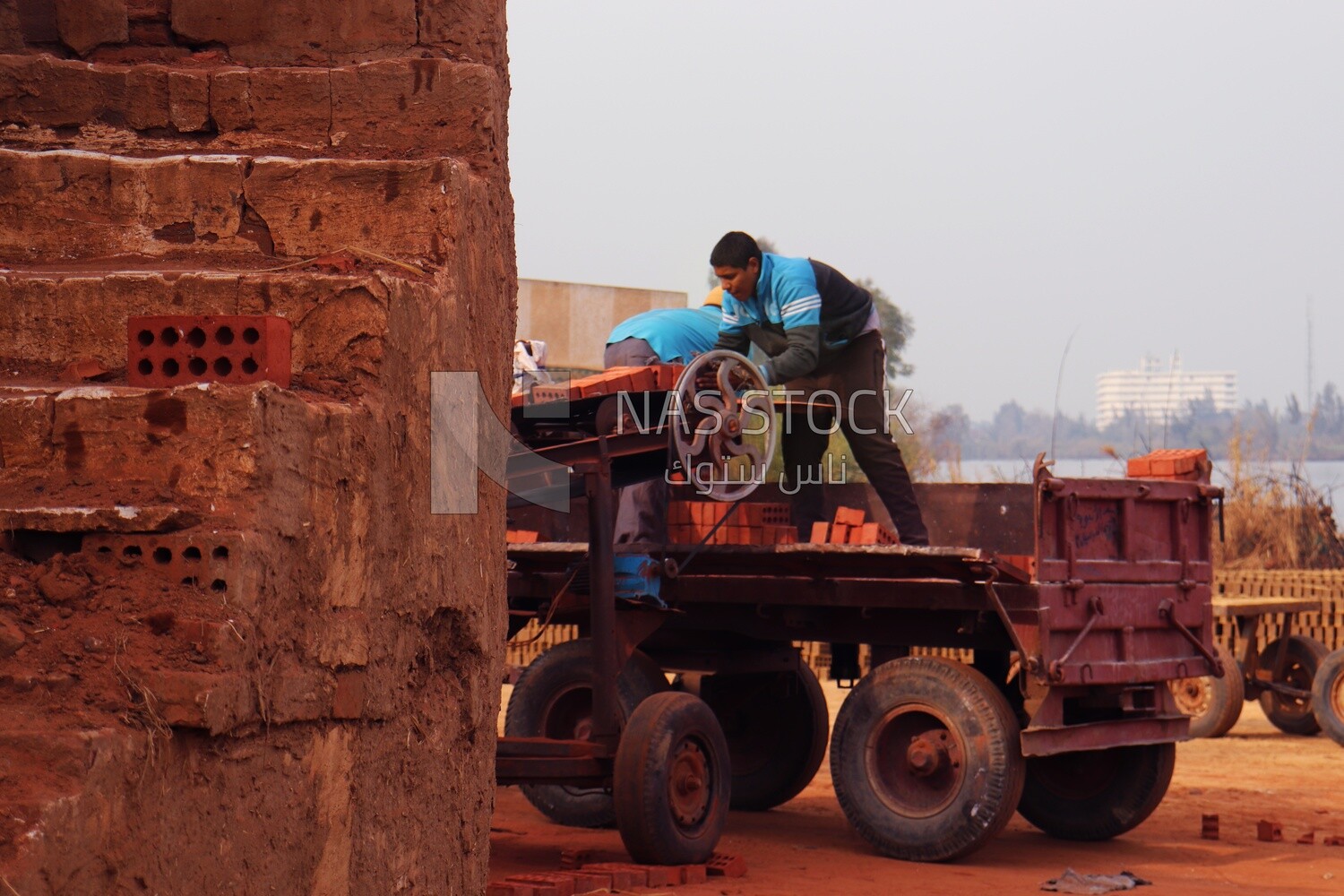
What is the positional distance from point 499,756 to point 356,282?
11.2ft

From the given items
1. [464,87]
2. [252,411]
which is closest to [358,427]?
[252,411]

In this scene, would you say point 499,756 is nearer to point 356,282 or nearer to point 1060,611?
point 1060,611

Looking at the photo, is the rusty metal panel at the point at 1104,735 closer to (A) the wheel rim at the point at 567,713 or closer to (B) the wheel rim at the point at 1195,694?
(A) the wheel rim at the point at 567,713

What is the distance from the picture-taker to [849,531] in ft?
27.1

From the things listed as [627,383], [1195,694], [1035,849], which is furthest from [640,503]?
[1195,694]

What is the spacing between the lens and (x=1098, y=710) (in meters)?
8.38

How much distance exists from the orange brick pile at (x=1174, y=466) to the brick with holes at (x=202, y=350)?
19.3 feet

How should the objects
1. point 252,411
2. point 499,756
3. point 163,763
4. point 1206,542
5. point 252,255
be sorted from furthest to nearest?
point 1206,542 < point 499,756 < point 252,255 < point 252,411 < point 163,763

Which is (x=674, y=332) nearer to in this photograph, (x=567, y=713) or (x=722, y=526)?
(x=722, y=526)

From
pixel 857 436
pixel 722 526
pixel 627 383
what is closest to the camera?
pixel 627 383

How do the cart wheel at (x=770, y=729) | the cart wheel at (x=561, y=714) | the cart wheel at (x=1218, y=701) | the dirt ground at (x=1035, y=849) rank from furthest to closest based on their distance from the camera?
the cart wheel at (x=1218, y=701) → the cart wheel at (x=770, y=729) → the cart wheel at (x=561, y=714) → the dirt ground at (x=1035, y=849)

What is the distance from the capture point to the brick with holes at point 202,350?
399 cm

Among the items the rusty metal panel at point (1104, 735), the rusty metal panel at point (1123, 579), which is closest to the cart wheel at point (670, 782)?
the rusty metal panel at point (1104, 735)

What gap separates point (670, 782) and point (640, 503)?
189cm
